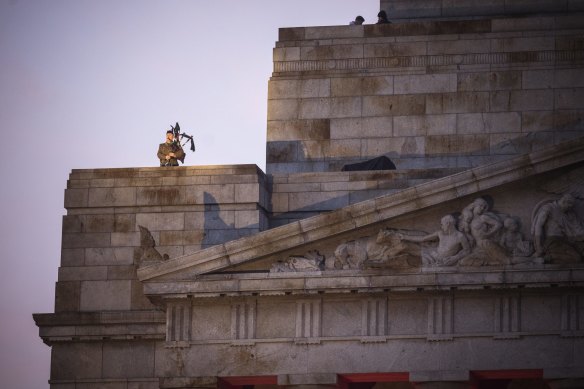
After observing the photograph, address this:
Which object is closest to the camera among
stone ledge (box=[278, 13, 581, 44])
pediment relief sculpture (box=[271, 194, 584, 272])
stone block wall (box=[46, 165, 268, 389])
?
pediment relief sculpture (box=[271, 194, 584, 272])

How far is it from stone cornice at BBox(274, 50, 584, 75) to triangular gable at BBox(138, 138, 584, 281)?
1170 cm

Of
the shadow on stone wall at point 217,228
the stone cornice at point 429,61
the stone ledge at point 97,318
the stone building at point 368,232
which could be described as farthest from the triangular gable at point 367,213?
the stone cornice at point 429,61

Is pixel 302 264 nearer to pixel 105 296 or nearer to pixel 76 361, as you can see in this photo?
pixel 105 296

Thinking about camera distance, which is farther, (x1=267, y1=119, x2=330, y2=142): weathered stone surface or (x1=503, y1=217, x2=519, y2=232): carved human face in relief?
(x1=267, y1=119, x2=330, y2=142): weathered stone surface

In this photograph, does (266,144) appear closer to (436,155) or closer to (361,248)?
(436,155)

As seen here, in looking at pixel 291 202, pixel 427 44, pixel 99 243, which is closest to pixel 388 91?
pixel 427 44

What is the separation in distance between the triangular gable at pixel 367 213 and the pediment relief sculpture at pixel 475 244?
55 cm

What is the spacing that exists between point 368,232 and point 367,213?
0.65 metres

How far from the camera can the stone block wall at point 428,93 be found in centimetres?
6481

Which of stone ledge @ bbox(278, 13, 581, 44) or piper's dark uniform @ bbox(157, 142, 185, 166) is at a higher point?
stone ledge @ bbox(278, 13, 581, 44)

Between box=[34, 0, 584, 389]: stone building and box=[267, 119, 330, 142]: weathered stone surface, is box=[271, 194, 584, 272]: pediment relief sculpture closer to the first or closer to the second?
box=[34, 0, 584, 389]: stone building

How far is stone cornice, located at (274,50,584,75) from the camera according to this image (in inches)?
2574

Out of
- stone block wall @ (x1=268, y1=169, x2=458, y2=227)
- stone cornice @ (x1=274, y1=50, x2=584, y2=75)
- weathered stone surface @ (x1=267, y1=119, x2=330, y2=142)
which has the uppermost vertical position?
stone cornice @ (x1=274, y1=50, x2=584, y2=75)

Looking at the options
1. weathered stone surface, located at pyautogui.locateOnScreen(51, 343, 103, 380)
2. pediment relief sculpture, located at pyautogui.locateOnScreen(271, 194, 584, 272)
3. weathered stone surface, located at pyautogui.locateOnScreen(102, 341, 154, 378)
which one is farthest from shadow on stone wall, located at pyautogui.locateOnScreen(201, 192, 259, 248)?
pediment relief sculpture, located at pyautogui.locateOnScreen(271, 194, 584, 272)
